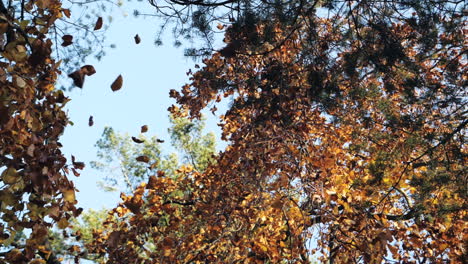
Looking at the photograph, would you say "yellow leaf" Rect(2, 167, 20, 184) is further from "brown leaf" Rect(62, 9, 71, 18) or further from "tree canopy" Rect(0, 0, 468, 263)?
"brown leaf" Rect(62, 9, 71, 18)

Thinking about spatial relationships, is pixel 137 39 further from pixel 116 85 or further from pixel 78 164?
pixel 78 164

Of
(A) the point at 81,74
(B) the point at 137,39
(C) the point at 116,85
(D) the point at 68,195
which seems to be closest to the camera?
(D) the point at 68,195

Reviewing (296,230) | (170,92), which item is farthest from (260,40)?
(170,92)

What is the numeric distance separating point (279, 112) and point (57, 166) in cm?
277

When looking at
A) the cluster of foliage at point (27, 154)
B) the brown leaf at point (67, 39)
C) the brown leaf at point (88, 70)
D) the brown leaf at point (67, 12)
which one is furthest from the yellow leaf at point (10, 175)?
the brown leaf at point (67, 12)

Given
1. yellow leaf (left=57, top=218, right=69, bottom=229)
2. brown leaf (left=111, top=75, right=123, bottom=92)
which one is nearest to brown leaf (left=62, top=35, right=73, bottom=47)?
brown leaf (left=111, top=75, right=123, bottom=92)

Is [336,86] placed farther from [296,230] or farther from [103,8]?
[103,8]

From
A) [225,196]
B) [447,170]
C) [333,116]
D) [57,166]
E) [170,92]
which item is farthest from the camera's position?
[170,92]

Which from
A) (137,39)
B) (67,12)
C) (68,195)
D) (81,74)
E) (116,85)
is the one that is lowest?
(68,195)

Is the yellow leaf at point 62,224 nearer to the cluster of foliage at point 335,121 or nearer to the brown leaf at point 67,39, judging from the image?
the cluster of foliage at point 335,121

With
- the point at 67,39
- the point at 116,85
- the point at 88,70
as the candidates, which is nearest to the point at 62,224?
the point at 116,85

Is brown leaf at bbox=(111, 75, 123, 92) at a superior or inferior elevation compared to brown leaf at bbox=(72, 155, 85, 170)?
superior

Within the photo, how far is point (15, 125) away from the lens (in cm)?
377

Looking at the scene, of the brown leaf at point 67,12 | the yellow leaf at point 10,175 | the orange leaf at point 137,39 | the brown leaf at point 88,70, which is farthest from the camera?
the brown leaf at point 67,12
